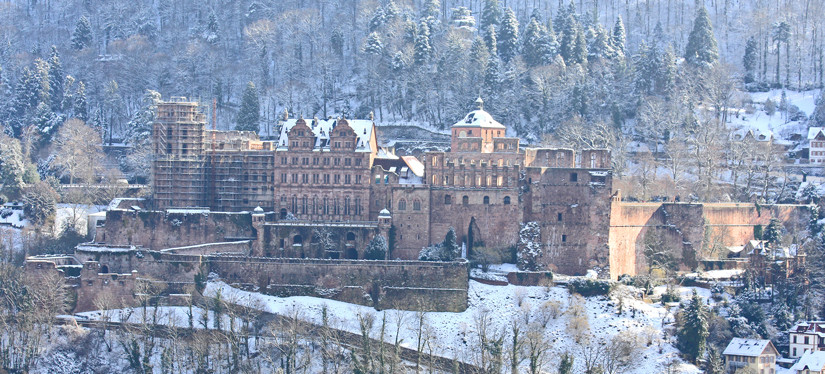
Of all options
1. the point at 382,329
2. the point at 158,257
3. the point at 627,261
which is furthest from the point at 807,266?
the point at 158,257

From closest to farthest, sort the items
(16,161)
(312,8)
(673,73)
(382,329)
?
(382,329) < (16,161) < (673,73) < (312,8)

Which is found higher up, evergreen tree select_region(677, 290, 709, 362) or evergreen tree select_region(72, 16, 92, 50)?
evergreen tree select_region(72, 16, 92, 50)

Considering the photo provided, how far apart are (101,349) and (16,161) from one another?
2741cm

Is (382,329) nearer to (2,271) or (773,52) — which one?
(2,271)

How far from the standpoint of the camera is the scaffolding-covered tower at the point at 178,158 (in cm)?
9325

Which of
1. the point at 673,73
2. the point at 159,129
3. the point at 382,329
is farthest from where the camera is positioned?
the point at 673,73

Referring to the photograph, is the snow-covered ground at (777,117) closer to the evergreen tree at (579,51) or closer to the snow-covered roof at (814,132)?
the snow-covered roof at (814,132)

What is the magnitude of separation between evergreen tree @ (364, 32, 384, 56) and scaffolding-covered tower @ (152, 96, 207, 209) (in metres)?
29.9

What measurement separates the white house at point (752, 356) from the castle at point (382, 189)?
34.1 ft

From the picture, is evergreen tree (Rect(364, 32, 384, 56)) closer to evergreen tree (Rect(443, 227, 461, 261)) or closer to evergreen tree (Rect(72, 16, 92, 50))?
evergreen tree (Rect(72, 16, 92, 50))

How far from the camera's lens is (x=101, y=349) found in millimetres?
81625

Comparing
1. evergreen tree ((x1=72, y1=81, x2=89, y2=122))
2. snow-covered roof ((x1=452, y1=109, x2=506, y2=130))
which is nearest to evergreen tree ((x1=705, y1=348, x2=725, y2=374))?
snow-covered roof ((x1=452, y1=109, x2=506, y2=130))

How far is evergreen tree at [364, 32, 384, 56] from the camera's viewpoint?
4766 inches

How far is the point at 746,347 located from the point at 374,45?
5344 centimetres
